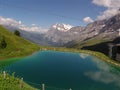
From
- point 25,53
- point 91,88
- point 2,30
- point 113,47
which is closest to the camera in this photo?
point 91,88

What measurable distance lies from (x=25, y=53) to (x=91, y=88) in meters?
79.1

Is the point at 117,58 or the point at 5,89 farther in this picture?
the point at 117,58

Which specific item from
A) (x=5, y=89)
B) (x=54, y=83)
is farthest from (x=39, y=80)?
(x=5, y=89)

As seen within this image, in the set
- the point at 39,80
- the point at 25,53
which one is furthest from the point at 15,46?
the point at 39,80

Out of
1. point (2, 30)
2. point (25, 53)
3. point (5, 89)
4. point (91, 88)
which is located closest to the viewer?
point (5, 89)

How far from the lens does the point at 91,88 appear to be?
58094 mm

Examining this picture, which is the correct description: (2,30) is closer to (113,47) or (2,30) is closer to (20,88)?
(113,47)

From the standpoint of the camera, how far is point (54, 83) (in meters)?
58.8

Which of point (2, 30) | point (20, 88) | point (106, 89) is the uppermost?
point (2, 30)

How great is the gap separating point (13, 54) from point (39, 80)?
6096cm

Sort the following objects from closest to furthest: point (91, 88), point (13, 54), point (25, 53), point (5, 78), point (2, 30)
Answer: point (5, 78) → point (91, 88) → point (13, 54) → point (25, 53) → point (2, 30)

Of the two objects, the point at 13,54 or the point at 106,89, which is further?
the point at 13,54

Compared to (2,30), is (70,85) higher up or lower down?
lower down

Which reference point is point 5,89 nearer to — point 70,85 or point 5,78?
point 5,78
